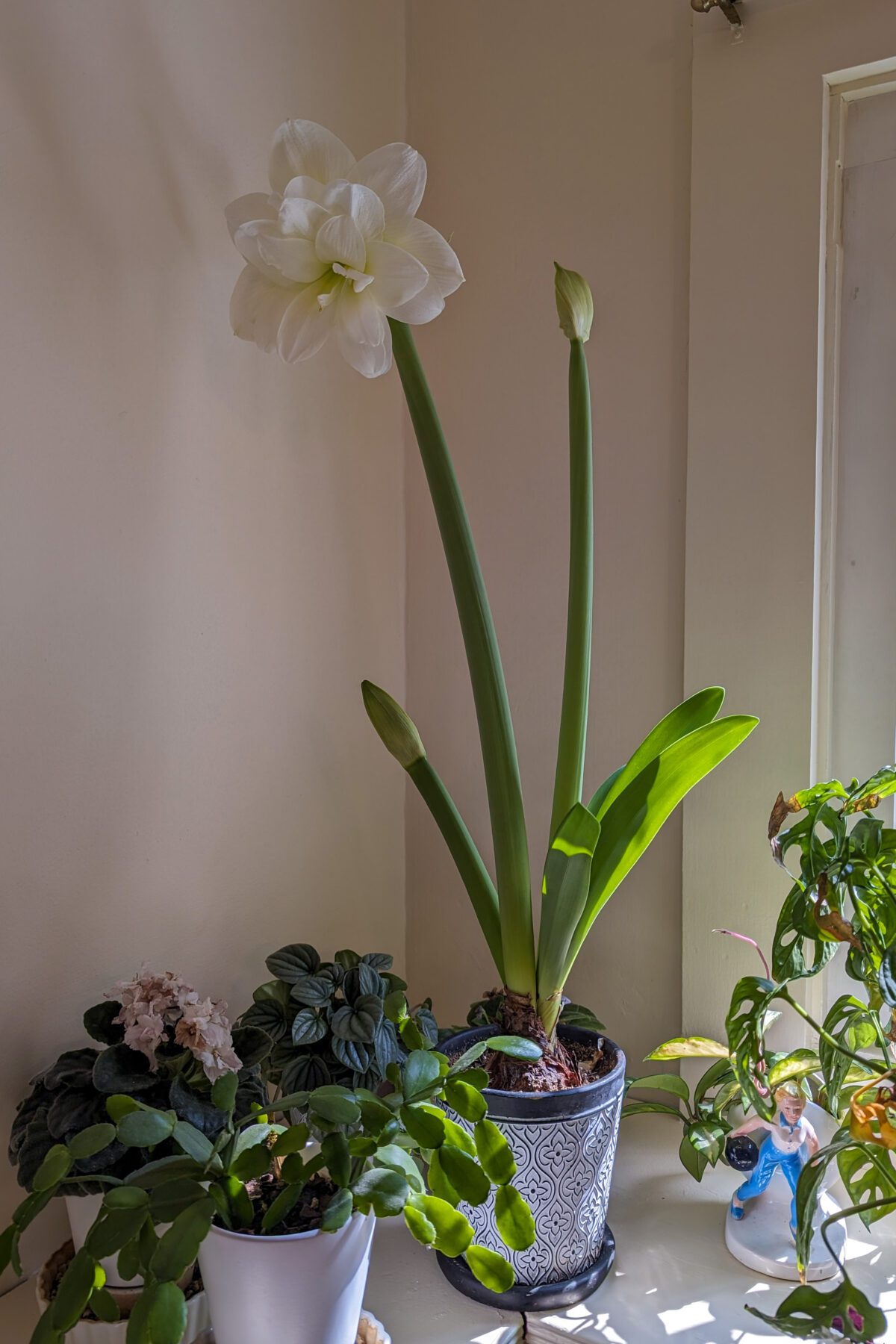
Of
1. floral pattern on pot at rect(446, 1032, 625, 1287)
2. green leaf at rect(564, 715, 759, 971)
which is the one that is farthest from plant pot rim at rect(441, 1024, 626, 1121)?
green leaf at rect(564, 715, 759, 971)

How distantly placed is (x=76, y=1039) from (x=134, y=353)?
2.04 ft

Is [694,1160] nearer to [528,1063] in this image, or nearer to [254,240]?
[528,1063]

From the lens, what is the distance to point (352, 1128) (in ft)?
2.39

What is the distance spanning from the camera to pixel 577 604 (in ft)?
3.10

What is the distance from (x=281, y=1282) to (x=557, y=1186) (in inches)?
10.0

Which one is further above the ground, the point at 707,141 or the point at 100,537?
the point at 707,141

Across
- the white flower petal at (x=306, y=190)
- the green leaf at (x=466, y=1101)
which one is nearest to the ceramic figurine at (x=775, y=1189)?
the green leaf at (x=466, y=1101)

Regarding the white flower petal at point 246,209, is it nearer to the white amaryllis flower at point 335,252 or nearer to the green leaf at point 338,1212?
the white amaryllis flower at point 335,252

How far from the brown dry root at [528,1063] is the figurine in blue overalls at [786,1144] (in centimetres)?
17

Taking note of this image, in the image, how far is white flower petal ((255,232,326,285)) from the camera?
2.72 feet

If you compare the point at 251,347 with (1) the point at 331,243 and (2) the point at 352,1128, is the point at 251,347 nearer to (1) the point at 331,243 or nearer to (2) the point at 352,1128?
(1) the point at 331,243

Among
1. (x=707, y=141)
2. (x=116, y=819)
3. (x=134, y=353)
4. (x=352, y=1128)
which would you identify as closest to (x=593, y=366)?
(x=707, y=141)

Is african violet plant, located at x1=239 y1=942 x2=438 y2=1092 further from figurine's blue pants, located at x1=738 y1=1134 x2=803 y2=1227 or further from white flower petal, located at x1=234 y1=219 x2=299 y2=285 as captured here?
white flower petal, located at x1=234 y1=219 x2=299 y2=285

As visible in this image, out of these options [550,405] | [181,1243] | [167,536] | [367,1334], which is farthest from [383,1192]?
[550,405]
